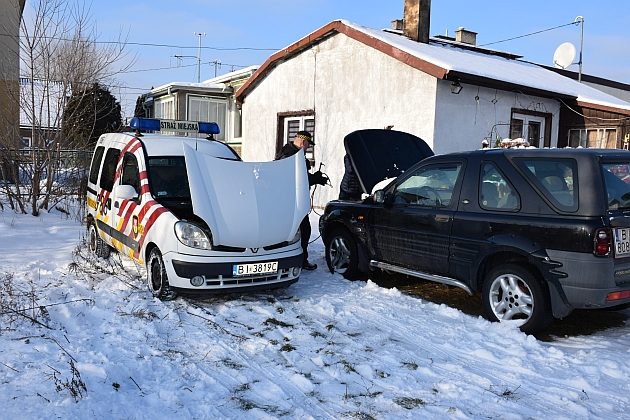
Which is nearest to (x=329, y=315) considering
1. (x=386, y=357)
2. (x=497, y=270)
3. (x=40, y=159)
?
(x=386, y=357)

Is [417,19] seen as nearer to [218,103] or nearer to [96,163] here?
[96,163]

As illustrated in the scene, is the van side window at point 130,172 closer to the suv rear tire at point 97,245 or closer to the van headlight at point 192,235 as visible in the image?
the van headlight at point 192,235

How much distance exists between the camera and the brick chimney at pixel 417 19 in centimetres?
1442

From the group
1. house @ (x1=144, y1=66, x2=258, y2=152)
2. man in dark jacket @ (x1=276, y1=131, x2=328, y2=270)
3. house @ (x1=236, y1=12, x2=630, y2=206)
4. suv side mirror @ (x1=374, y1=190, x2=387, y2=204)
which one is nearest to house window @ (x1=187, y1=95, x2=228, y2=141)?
house @ (x1=144, y1=66, x2=258, y2=152)

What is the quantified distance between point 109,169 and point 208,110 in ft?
59.1

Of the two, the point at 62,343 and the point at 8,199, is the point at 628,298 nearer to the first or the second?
the point at 62,343

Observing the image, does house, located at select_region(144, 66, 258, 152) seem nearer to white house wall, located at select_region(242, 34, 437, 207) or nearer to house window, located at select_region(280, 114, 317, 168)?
white house wall, located at select_region(242, 34, 437, 207)

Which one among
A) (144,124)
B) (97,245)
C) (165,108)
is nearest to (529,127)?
(144,124)

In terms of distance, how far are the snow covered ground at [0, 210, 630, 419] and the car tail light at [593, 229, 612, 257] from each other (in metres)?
0.88

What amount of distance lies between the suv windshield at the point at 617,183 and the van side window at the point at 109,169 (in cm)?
575

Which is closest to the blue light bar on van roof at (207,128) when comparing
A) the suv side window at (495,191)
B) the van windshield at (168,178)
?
the van windshield at (168,178)

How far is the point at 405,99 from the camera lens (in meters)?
12.3

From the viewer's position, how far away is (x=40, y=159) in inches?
430

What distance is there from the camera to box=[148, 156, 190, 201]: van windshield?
6.27m
